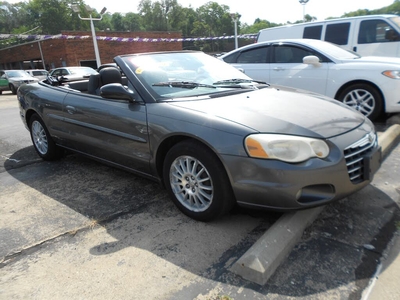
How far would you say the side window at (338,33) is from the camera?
7961mm

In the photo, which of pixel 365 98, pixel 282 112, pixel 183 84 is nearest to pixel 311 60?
pixel 365 98

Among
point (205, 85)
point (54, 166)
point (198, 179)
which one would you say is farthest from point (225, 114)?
point (54, 166)

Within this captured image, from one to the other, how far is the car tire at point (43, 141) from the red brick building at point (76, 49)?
23.4 metres

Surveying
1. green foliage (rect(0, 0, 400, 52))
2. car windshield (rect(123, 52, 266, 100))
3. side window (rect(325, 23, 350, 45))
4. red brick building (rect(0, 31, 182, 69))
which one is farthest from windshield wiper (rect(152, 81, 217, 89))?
green foliage (rect(0, 0, 400, 52))

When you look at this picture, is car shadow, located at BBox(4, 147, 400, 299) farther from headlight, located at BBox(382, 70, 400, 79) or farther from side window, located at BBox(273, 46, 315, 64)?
side window, located at BBox(273, 46, 315, 64)

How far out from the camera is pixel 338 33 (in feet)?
26.5

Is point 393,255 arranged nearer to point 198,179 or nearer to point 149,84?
point 198,179

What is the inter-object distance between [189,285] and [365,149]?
173 cm

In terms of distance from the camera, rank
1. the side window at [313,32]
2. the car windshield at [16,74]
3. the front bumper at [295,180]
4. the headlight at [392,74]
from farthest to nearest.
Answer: the car windshield at [16,74] < the side window at [313,32] < the headlight at [392,74] < the front bumper at [295,180]

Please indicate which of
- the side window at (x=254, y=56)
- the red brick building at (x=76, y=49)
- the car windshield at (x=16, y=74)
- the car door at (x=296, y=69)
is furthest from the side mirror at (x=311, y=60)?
the red brick building at (x=76, y=49)

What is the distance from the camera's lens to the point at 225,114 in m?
2.63

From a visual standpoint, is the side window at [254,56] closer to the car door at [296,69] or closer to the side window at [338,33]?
the car door at [296,69]

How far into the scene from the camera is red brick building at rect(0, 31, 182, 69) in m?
28.9

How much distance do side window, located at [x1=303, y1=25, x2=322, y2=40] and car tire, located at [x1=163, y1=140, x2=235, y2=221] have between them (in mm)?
6926
